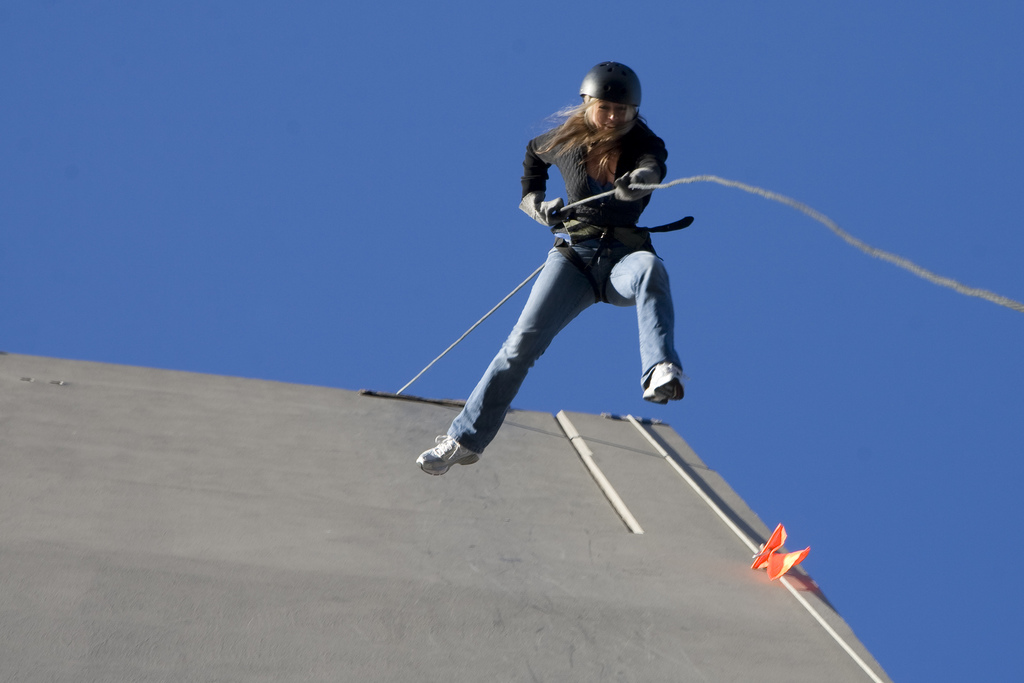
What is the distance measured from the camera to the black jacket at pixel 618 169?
3.86 meters

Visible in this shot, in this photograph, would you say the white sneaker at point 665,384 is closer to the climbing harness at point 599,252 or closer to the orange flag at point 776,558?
the climbing harness at point 599,252

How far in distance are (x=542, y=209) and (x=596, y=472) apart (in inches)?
103

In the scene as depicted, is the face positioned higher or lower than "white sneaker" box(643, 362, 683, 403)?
higher

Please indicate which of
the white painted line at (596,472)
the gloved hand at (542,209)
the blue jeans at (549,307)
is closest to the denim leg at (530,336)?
the blue jeans at (549,307)

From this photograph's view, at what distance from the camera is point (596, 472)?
6316 millimetres

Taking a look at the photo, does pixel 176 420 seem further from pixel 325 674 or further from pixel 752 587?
pixel 752 587

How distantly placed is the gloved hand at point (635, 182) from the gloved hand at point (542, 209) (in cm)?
31

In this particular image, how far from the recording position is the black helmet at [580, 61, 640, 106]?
3758 millimetres

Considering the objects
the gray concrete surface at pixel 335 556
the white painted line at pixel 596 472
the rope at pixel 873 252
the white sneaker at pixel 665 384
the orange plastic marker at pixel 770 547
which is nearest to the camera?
the rope at pixel 873 252

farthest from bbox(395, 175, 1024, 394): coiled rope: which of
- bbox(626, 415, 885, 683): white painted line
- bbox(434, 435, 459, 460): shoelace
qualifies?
bbox(626, 415, 885, 683): white painted line

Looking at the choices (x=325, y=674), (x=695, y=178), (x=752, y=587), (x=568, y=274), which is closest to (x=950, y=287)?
(x=695, y=178)

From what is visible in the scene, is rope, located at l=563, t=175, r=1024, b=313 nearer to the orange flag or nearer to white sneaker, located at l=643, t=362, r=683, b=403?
white sneaker, located at l=643, t=362, r=683, b=403

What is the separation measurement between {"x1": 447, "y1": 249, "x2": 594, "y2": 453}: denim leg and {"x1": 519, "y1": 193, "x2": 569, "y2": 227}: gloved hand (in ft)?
0.42

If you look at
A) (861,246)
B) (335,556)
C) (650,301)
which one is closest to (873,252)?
(861,246)
